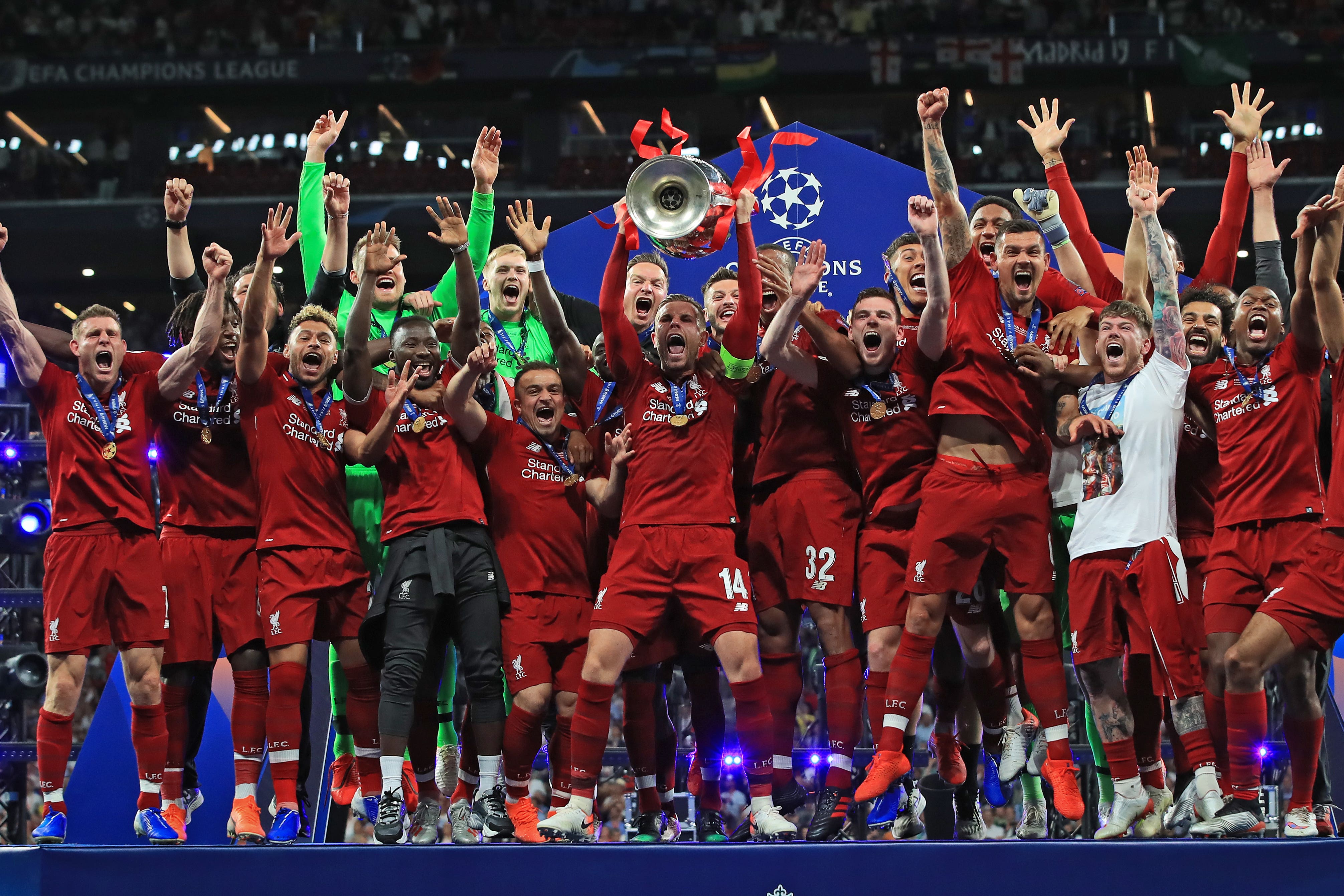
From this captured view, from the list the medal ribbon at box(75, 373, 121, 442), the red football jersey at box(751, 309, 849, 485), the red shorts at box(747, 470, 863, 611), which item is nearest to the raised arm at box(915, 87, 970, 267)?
the red football jersey at box(751, 309, 849, 485)

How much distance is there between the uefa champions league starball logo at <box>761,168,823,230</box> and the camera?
26.5 feet

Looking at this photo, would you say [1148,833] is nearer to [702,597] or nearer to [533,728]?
[702,597]

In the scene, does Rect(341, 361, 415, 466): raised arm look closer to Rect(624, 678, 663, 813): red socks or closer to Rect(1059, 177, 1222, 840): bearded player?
Rect(624, 678, 663, 813): red socks

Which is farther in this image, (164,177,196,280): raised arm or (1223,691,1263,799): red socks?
(164,177,196,280): raised arm

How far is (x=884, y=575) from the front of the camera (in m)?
5.58

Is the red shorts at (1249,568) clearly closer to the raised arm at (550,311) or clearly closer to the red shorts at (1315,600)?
the red shorts at (1315,600)

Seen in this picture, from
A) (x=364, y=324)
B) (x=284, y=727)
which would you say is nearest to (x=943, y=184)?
(x=364, y=324)

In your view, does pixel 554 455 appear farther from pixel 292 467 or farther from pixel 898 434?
pixel 898 434

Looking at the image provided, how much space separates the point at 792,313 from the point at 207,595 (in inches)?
109

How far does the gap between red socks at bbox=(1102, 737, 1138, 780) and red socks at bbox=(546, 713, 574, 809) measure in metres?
2.13

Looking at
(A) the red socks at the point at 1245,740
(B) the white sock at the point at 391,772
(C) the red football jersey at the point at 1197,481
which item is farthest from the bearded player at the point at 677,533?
(C) the red football jersey at the point at 1197,481

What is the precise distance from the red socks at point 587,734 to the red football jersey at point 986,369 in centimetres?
175

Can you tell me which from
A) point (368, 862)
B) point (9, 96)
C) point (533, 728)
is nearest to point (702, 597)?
point (533, 728)

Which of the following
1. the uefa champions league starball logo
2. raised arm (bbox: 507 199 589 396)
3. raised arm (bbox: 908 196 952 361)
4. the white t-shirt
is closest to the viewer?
raised arm (bbox: 908 196 952 361)
